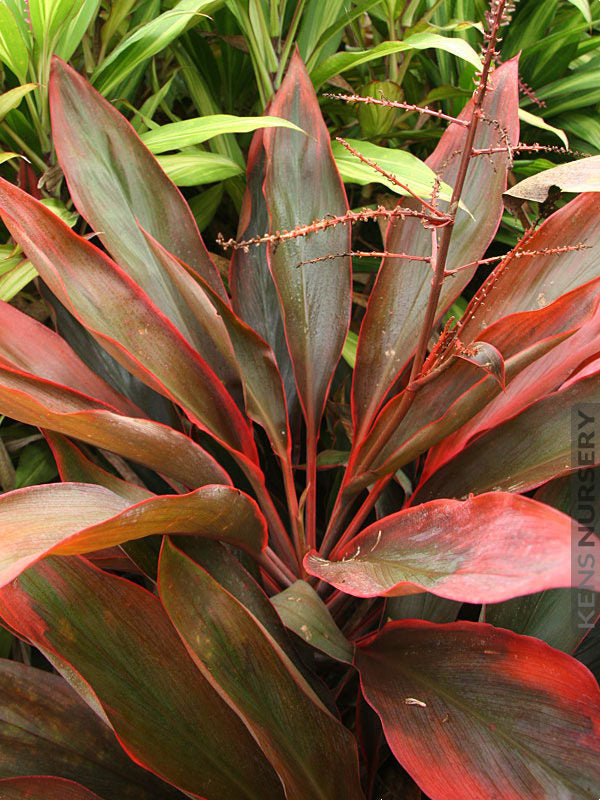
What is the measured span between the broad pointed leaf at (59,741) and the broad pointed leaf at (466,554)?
266 mm

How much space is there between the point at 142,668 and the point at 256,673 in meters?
0.11

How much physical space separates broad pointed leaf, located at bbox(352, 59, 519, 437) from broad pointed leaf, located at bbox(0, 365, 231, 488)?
0.78ft

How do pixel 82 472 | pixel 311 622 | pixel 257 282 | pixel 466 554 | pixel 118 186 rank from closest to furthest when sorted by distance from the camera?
1. pixel 466 554
2. pixel 311 622
3. pixel 82 472
4. pixel 118 186
5. pixel 257 282

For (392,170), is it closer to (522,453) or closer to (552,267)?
(552,267)

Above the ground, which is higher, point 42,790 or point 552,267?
point 552,267

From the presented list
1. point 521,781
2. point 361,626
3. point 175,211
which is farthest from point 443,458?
point 175,211

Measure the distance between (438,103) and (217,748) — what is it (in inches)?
44.8

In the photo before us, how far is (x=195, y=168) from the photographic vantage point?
2.83ft

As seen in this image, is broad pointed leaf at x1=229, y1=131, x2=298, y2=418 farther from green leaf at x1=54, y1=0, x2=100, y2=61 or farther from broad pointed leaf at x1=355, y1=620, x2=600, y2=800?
broad pointed leaf at x1=355, y1=620, x2=600, y2=800

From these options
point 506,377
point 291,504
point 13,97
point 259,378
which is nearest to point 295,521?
point 291,504

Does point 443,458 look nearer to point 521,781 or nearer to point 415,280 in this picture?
point 415,280

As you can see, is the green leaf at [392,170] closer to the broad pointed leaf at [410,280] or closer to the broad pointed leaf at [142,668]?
the broad pointed leaf at [410,280]

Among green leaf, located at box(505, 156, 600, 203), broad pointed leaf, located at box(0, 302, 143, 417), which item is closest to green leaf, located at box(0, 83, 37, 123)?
broad pointed leaf, located at box(0, 302, 143, 417)

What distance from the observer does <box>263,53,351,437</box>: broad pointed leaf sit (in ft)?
2.66
